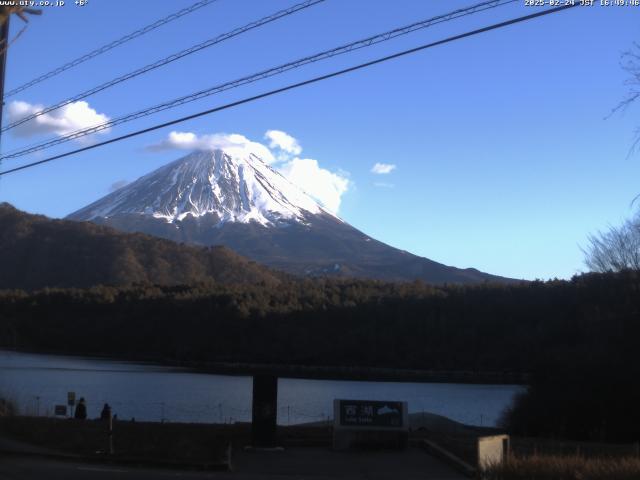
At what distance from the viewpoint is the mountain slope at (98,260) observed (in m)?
152

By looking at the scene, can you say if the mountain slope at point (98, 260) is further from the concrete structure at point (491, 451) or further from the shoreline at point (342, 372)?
the concrete structure at point (491, 451)

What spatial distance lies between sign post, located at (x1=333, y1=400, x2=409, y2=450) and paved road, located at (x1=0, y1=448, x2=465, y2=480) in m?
0.47

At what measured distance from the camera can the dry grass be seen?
1245cm

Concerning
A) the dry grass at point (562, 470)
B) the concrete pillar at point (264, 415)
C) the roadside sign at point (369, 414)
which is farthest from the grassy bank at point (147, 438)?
the dry grass at point (562, 470)

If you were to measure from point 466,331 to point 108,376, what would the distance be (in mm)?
46723

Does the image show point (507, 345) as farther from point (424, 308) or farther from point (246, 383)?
point (246, 383)

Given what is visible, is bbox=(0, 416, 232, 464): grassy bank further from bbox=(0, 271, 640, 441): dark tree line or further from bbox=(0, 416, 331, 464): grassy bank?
bbox=(0, 271, 640, 441): dark tree line

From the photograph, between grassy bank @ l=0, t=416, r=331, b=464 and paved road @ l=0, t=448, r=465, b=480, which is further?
grassy bank @ l=0, t=416, r=331, b=464

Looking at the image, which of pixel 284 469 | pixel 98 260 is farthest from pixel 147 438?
pixel 98 260

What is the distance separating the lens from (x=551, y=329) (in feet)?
280

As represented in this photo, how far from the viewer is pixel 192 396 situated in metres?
55.7

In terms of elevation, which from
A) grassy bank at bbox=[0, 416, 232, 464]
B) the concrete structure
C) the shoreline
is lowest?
grassy bank at bbox=[0, 416, 232, 464]

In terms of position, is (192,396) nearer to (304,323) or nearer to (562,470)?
(562,470)

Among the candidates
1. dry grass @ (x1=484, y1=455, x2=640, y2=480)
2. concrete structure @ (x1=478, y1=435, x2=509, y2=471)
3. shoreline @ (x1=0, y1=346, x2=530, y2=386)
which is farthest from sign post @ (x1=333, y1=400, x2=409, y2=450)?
shoreline @ (x1=0, y1=346, x2=530, y2=386)
